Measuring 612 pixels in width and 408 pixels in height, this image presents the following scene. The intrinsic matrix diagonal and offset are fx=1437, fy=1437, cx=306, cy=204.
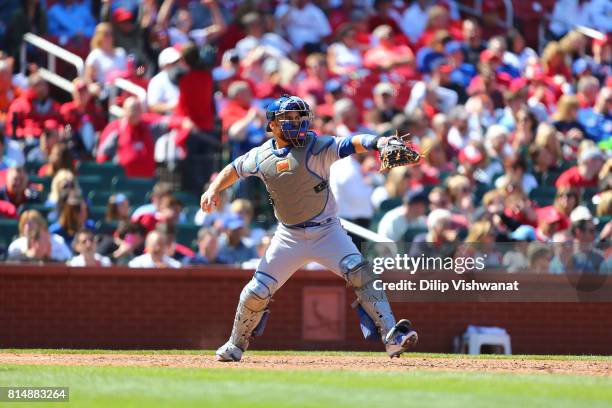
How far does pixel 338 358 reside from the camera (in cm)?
1167

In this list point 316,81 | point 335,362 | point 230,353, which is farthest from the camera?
point 316,81

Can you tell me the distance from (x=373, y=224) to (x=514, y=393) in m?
6.69

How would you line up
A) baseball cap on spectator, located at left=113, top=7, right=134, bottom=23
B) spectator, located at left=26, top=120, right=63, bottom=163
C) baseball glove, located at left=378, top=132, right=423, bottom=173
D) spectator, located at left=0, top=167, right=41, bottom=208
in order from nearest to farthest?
baseball glove, located at left=378, top=132, right=423, bottom=173, spectator, located at left=0, top=167, right=41, bottom=208, spectator, located at left=26, top=120, right=63, bottom=163, baseball cap on spectator, located at left=113, top=7, right=134, bottom=23

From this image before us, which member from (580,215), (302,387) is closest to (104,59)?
→ (580,215)

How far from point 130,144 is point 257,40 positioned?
291cm

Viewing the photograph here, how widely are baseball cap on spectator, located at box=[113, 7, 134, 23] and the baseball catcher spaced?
7687 millimetres

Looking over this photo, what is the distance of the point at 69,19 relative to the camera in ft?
59.7

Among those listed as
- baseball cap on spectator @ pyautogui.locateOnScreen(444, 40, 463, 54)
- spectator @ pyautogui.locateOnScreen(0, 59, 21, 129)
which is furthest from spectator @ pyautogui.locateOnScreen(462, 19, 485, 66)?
spectator @ pyautogui.locateOnScreen(0, 59, 21, 129)

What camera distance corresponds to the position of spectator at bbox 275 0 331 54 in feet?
62.0

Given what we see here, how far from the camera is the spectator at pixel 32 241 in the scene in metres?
13.4

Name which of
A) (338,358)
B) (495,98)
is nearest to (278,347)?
(338,358)

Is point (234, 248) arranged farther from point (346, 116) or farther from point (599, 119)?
point (599, 119)

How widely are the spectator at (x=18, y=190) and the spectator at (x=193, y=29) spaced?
3397 mm

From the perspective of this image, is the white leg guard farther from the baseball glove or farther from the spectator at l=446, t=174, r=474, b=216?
the spectator at l=446, t=174, r=474, b=216
